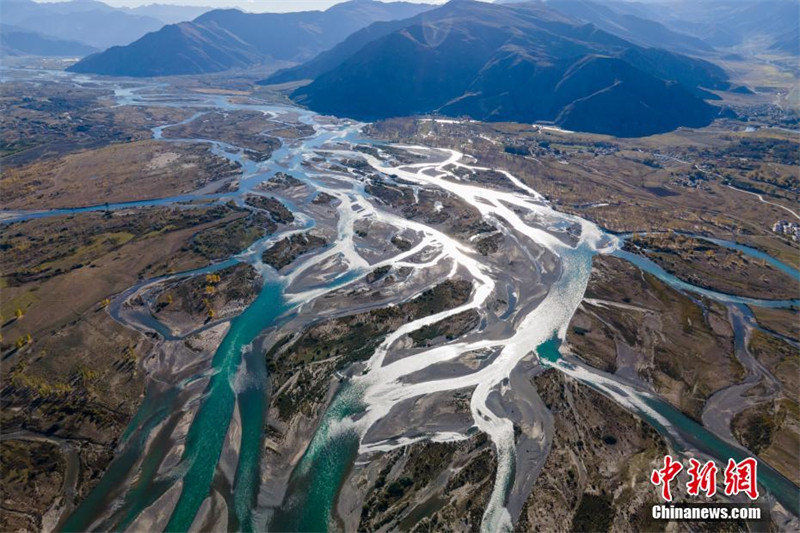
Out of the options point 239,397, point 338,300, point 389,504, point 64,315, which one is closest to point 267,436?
point 239,397

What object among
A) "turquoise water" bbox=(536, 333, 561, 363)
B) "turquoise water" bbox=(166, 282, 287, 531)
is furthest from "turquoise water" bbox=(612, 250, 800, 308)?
"turquoise water" bbox=(166, 282, 287, 531)

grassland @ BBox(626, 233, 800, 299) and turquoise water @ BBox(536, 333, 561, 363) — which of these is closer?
turquoise water @ BBox(536, 333, 561, 363)

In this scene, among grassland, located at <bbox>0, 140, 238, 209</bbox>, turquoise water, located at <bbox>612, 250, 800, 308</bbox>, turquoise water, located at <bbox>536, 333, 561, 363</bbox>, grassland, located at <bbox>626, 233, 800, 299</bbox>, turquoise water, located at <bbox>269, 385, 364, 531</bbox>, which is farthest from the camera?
grassland, located at <bbox>0, 140, 238, 209</bbox>

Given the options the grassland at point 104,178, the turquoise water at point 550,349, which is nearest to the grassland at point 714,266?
the turquoise water at point 550,349

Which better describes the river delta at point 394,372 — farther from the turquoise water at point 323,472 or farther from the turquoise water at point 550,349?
the turquoise water at point 550,349

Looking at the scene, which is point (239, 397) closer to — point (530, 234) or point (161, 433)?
point (161, 433)

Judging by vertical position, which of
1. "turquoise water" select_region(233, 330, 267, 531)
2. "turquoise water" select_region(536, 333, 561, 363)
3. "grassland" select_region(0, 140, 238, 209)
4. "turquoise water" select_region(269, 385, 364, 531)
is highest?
"grassland" select_region(0, 140, 238, 209)

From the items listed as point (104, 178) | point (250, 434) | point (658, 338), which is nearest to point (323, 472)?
point (250, 434)

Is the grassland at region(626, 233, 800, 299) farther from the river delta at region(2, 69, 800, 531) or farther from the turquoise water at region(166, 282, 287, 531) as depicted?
the turquoise water at region(166, 282, 287, 531)
